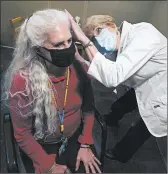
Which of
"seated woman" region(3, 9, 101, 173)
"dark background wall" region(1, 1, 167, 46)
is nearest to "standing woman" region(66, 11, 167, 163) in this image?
"seated woman" region(3, 9, 101, 173)

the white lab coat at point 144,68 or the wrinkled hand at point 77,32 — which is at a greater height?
the wrinkled hand at point 77,32

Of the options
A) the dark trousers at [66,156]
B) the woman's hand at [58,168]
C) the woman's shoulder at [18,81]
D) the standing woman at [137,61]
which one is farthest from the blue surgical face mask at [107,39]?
the woman's hand at [58,168]

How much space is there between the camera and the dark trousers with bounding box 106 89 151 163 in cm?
176

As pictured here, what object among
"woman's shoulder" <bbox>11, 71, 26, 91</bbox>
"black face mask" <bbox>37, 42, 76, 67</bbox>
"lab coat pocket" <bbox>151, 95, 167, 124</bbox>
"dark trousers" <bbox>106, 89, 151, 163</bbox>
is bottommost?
"dark trousers" <bbox>106, 89, 151, 163</bbox>

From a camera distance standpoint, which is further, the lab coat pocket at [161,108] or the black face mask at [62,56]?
the lab coat pocket at [161,108]

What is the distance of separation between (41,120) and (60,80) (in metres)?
0.23

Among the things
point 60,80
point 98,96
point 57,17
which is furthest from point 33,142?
point 98,96

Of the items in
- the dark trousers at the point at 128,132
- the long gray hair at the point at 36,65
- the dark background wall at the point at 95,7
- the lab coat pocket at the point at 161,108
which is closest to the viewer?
the long gray hair at the point at 36,65

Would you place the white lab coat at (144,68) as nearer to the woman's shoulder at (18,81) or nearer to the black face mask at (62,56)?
the black face mask at (62,56)

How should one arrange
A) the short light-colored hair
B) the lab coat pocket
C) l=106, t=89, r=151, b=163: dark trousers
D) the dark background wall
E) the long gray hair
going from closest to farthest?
the long gray hair, the lab coat pocket, the short light-colored hair, l=106, t=89, r=151, b=163: dark trousers, the dark background wall

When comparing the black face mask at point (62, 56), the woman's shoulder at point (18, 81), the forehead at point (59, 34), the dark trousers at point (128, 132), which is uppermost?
the forehead at point (59, 34)

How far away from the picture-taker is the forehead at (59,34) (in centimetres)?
121

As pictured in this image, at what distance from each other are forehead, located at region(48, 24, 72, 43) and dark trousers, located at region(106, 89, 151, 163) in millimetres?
796

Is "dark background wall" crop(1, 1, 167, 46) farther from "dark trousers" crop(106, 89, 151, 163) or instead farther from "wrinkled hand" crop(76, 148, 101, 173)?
"wrinkled hand" crop(76, 148, 101, 173)
